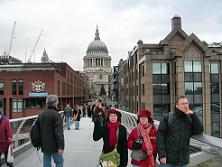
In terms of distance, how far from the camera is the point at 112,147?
18.6 ft

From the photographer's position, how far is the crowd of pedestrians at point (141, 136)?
496cm

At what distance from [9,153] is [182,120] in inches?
149

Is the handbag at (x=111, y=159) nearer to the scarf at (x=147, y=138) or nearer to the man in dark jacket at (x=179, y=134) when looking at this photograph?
the scarf at (x=147, y=138)

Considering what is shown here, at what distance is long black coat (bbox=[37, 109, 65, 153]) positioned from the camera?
6266 millimetres

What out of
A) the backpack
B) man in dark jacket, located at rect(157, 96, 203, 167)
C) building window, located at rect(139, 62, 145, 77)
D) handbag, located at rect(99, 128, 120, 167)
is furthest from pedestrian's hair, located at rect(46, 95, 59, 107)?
building window, located at rect(139, 62, 145, 77)

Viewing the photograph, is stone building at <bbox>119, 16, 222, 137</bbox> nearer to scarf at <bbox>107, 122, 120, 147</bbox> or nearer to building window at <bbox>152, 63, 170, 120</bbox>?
building window at <bbox>152, 63, 170, 120</bbox>

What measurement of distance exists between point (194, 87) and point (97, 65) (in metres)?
148

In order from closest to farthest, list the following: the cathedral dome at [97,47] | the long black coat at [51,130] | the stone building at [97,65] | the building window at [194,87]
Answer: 1. the long black coat at [51,130]
2. the building window at [194,87]
3. the stone building at [97,65]
4. the cathedral dome at [97,47]

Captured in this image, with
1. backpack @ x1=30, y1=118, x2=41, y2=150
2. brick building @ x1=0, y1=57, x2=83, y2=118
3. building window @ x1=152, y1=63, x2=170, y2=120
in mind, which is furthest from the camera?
brick building @ x1=0, y1=57, x2=83, y2=118

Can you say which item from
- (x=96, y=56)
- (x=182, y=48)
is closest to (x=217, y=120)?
(x=182, y=48)

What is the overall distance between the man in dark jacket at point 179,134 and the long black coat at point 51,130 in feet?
6.63

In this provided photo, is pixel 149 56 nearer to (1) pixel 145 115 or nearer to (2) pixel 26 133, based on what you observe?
(2) pixel 26 133

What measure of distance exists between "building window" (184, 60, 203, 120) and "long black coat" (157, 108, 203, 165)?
33566mm

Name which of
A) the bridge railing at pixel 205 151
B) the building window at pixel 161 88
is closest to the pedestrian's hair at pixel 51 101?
the bridge railing at pixel 205 151
